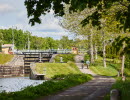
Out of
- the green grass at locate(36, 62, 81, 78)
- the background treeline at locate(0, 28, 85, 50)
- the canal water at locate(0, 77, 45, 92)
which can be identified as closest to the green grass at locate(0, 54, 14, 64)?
the green grass at locate(36, 62, 81, 78)

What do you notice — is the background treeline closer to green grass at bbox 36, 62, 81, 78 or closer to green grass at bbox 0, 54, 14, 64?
green grass at bbox 0, 54, 14, 64

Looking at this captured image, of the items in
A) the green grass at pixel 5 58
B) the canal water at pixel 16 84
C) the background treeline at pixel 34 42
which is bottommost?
the canal water at pixel 16 84

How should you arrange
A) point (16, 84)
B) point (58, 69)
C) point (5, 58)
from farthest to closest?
point (5, 58) → point (58, 69) → point (16, 84)

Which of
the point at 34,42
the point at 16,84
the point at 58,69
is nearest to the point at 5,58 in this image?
the point at 58,69

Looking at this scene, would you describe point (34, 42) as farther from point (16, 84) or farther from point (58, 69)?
point (16, 84)

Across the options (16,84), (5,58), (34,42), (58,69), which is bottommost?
(16,84)

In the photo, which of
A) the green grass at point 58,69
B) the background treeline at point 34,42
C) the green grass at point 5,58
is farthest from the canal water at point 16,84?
the background treeline at point 34,42

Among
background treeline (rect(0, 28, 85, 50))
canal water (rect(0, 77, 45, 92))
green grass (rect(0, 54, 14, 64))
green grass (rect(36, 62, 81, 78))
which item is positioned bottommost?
canal water (rect(0, 77, 45, 92))


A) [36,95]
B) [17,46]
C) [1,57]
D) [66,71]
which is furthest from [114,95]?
[17,46]

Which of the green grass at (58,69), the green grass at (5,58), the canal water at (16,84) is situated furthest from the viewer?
the green grass at (5,58)

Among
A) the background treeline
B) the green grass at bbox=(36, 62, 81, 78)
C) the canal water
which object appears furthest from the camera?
the background treeline

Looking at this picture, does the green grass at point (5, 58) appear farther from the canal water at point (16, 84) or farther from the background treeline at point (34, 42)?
the background treeline at point (34, 42)

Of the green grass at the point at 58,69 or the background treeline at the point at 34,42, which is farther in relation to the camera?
the background treeline at the point at 34,42

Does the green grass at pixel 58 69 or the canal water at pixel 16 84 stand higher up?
the green grass at pixel 58 69
